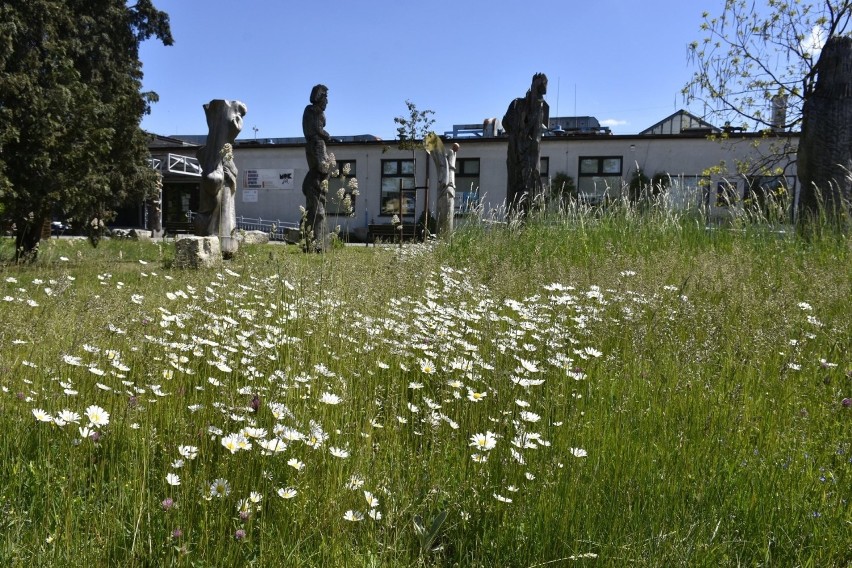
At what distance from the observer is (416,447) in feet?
9.16

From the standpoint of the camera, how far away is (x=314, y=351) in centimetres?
354

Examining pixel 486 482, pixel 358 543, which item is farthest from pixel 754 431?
pixel 358 543

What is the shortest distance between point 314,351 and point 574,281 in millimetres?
2492

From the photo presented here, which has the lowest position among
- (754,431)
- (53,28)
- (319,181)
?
(754,431)

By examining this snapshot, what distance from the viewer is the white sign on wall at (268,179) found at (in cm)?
3672

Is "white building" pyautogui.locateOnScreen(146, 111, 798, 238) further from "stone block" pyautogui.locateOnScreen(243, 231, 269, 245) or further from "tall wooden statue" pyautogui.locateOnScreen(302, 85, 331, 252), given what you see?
"tall wooden statue" pyautogui.locateOnScreen(302, 85, 331, 252)

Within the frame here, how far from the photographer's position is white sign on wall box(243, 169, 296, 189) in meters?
36.7

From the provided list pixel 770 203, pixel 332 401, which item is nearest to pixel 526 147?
pixel 770 203

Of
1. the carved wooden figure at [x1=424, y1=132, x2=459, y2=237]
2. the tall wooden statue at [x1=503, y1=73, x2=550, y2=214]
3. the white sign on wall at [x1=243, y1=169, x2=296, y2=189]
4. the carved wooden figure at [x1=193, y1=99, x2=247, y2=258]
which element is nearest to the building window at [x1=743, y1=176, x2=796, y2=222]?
the tall wooden statue at [x1=503, y1=73, x2=550, y2=214]

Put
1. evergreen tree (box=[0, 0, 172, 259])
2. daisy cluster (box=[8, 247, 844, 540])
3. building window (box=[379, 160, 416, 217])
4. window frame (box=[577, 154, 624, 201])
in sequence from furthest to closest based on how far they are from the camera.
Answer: building window (box=[379, 160, 416, 217])
window frame (box=[577, 154, 624, 201])
evergreen tree (box=[0, 0, 172, 259])
daisy cluster (box=[8, 247, 844, 540])

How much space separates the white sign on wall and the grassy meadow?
3358 centimetres

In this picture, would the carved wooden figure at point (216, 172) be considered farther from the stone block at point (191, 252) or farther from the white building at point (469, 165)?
the white building at point (469, 165)

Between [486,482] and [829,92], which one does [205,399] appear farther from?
[829,92]

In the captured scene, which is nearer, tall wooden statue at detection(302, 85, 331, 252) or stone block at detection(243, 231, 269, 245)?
tall wooden statue at detection(302, 85, 331, 252)
